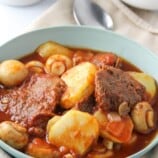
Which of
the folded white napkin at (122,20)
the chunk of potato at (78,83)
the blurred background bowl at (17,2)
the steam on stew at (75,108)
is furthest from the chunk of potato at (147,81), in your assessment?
the blurred background bowl at (17,2)

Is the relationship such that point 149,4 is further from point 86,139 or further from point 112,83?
point 86,139

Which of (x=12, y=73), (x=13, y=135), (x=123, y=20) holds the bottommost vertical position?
(x=13, y=135)

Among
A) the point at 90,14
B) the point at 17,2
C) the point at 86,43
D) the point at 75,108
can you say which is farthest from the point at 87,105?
the point at 17,2

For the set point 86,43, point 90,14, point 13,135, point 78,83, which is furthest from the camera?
point 90,14

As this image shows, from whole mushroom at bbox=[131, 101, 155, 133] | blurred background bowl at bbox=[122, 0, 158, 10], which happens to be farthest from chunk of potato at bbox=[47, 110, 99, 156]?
blurred background bowl at bbox=[122, 0, 158, 10]

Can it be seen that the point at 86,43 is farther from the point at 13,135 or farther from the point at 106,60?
the point at 13,135

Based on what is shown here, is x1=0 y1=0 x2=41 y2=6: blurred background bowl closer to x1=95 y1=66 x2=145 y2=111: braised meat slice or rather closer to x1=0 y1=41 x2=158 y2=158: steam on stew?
x1=0 y1=41 x2=158 y2=158: steam on stew
